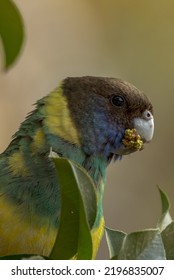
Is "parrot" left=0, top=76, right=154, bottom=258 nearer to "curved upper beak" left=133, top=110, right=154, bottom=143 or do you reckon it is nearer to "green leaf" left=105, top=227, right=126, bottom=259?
"curved upper beak" left=133, top=110, right=154, bottom=143

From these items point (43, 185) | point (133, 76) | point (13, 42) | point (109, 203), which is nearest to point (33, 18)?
point (133, 76)

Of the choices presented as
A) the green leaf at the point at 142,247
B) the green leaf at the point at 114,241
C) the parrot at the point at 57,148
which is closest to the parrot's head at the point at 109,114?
the parrot at the point at 57,148

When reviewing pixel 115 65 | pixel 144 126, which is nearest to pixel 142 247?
pixel 144 126

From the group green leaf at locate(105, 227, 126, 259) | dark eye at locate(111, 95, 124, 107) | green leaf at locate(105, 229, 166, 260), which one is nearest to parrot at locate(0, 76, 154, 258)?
dark eye at locate(111, 95, 124, 107)

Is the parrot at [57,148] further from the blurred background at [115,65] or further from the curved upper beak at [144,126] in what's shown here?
the blurred background at [115,65]

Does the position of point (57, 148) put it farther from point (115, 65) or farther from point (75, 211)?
point (115, 65)

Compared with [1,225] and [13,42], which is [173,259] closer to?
[13,42]
